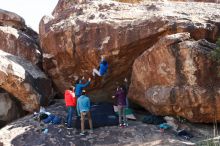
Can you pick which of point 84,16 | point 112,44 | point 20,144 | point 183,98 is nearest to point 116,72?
point 112,44

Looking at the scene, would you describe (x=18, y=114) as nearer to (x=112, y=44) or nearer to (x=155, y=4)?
(x=112, y=44)

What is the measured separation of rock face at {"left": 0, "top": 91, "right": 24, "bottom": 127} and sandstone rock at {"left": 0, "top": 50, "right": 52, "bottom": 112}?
1.26 feet

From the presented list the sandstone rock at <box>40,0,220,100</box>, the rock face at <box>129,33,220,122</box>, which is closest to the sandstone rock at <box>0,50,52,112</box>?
the sandstone rock at <box>40,0,220,100</box>

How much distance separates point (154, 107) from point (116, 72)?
348 cm

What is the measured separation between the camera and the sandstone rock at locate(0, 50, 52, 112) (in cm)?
1597

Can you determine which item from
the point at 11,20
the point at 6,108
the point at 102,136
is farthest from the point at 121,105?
the point at 11,20

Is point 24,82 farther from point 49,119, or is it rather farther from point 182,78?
point 182,78

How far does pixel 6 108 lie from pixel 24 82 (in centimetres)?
163

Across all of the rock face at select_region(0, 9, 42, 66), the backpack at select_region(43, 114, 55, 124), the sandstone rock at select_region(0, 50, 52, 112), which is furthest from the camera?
the rock face at select_region(0, 9, 42, 66)

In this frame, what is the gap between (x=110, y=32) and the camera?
1659cm

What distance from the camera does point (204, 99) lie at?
13727mm

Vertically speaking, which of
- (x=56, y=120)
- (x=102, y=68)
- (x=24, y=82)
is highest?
(x=102, y=68)

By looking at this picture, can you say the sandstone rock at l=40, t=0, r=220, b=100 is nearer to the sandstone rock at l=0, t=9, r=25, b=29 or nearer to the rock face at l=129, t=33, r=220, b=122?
the rock face at l=129, t=33, r=220, b=122

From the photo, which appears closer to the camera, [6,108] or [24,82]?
[24,82]
